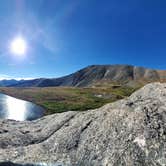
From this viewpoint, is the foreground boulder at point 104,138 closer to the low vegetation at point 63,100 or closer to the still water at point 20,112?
the still water at point 20,112

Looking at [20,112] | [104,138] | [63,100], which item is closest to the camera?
[104,138]

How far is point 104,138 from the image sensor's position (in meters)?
10.7

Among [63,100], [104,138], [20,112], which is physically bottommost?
[20,112]

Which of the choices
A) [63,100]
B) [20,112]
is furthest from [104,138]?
[63,100]

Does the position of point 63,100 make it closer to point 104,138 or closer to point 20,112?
point 20,112

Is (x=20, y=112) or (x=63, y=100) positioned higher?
(x=63, y=100)

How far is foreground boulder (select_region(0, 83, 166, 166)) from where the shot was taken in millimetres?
9383

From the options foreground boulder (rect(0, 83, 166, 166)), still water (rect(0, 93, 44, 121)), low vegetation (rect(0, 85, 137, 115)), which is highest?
foreground boulder (rect(0, 83, 166, 166))

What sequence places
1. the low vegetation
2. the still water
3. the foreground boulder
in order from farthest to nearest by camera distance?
the low vegetation → the still water → the foreground boulder

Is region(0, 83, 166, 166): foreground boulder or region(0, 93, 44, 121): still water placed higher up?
region(0, 83, 166, 166): foreground boulder

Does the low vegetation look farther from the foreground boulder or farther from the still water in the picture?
the foreground boulder

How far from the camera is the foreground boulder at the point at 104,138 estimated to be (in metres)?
9.38

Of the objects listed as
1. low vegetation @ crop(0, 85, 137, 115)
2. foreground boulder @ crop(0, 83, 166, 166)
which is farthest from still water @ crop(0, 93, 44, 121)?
foreground boulder @ crop(0, 83, 166, 166)

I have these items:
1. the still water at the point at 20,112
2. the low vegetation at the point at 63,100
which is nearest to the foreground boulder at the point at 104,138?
the still water at the point at 20,112
